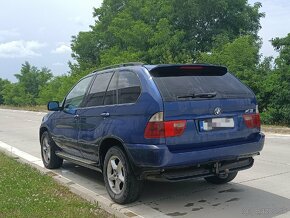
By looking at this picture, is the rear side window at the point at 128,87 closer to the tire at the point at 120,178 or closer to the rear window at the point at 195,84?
the rear window at the point at 195,84

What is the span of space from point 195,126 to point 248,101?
3.39ft

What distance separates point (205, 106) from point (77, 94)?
8.96 ft

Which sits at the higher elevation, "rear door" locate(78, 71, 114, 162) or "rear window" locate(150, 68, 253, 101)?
"rear window" locate(150, 68, 253, 101)

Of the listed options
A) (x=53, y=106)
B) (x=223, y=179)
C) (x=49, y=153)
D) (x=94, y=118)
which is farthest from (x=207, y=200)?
(x=49, y=153)

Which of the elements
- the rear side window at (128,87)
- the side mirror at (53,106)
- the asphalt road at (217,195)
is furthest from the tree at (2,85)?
the rear side window at (128,87)

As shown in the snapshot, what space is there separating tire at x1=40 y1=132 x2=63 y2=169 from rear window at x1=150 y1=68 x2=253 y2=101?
3.50 m

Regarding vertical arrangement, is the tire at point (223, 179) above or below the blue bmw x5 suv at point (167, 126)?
below

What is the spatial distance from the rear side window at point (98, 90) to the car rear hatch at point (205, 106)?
1121mm

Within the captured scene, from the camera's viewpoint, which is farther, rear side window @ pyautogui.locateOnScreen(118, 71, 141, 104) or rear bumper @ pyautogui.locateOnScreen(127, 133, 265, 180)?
rear side window @ pyautogui.locateOnScreen(118, 71, 141, 104)

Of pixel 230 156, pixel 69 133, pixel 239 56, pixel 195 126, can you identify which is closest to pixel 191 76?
pixel 195 126

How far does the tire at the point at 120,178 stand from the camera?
219 inches

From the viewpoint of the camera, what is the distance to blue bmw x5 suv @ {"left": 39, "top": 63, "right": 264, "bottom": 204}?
514 cm

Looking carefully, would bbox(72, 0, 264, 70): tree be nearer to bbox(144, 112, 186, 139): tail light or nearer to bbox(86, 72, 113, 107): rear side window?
bbox(86, 72, 113, 107): rear side window

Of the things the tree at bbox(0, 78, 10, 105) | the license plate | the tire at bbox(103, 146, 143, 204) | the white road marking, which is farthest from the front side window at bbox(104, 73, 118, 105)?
the tree at bbox(0, 78, 10, 105)
